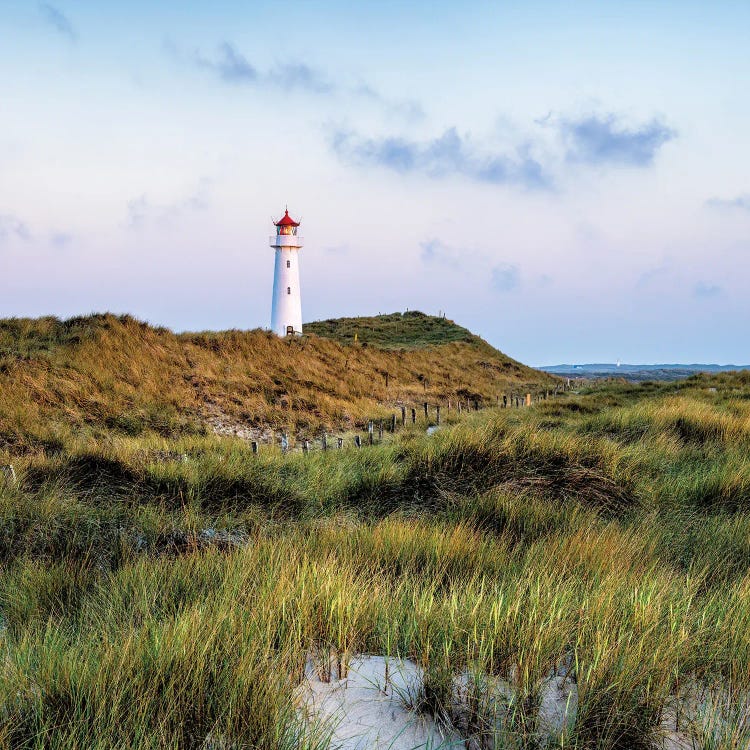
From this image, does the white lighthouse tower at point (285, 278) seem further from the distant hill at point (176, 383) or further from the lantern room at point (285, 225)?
the distant hill at point (176, 383)

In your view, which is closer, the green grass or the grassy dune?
the grassy dune

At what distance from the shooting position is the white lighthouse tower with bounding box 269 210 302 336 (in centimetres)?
3847

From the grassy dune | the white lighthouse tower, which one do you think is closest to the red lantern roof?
the white lighthouse tower

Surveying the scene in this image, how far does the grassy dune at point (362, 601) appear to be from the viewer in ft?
6.30

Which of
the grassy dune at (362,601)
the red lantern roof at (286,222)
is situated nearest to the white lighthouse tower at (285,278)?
the red lantern roof at (286,222)

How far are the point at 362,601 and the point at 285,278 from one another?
3697 centimetres

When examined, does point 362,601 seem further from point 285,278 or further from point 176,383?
point 285,278

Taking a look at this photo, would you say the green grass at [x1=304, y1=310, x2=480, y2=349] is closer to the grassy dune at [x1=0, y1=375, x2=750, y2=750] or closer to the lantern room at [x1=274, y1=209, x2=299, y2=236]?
the lantern room at [x1=274, y1=209, x2=299, y2=236]

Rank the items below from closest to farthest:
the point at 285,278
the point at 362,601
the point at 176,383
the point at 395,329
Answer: the point at 362,601 < the point at 176,383 < the point at 285,278 < the point at 395,329

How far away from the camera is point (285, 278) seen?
3850 cm

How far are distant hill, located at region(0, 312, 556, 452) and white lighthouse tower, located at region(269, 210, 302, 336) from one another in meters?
12.4

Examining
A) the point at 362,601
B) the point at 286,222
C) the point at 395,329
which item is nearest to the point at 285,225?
the point at 286,222

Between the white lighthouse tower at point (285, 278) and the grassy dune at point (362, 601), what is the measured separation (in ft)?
105

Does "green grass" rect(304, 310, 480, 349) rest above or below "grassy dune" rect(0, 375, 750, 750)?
above
